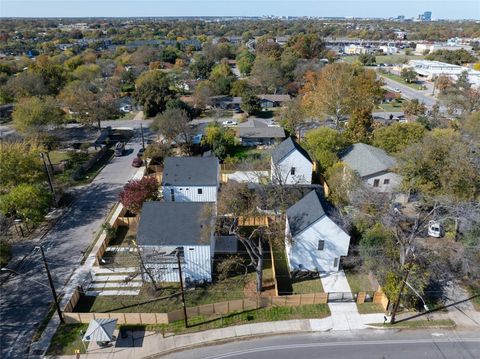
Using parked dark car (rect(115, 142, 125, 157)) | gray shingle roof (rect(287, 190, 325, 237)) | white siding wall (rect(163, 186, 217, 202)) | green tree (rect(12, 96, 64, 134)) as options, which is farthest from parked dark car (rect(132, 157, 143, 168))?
gray shingle roof (rect(287, 190, 325, 237))

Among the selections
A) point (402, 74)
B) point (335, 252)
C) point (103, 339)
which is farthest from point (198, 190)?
point (402, 74)

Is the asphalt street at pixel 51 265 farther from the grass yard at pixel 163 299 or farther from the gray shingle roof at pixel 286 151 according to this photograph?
the gray shingle roof at pixel 286 151

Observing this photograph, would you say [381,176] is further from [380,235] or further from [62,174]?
[62,174]

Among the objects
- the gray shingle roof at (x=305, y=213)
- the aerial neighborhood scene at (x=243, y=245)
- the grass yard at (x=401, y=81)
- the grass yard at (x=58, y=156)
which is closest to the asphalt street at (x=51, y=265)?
the aerial neighborhood scene at (x=243, y=245)

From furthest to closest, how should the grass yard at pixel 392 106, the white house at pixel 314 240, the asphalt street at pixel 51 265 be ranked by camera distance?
the grass yard at pixel 392 106 < the white house at pixel 314 240 < the asphalt street at pixel 51 265

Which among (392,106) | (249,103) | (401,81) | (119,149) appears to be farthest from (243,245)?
(401,81)

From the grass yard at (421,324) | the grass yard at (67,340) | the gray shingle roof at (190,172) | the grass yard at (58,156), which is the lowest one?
the grass yard at (58,156)
